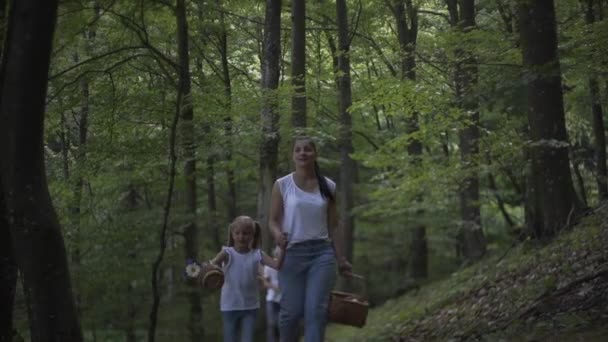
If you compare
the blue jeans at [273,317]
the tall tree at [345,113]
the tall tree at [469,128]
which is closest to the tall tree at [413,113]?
the tall tree at [469,128]

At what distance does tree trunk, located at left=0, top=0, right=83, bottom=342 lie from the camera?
4.91m

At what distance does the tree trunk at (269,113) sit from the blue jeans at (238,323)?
13.2 ft

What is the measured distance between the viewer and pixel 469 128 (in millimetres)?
13500

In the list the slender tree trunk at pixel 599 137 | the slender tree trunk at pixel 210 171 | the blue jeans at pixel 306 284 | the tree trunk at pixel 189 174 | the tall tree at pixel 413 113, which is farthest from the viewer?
the tall tree at pixel 413 113

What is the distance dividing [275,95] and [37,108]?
17.1ft

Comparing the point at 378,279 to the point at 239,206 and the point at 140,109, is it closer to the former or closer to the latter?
the point at 239,206

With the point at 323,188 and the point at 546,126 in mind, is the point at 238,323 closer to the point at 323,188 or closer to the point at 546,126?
the point at 323,188

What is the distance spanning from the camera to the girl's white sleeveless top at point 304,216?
518 cm

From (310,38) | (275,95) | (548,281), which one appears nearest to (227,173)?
(310,38)

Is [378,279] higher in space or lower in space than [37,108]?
lower

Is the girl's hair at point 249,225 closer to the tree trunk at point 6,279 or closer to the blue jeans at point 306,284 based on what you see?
the blue jeans at point 306,284

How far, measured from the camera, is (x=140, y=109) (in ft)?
33.4

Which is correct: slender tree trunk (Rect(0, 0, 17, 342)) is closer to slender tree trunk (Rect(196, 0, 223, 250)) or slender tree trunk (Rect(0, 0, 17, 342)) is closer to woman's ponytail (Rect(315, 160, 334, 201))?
woman's ponytail (Rect(315, 160, 334, 201))

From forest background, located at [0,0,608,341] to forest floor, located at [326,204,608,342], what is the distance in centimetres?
71
